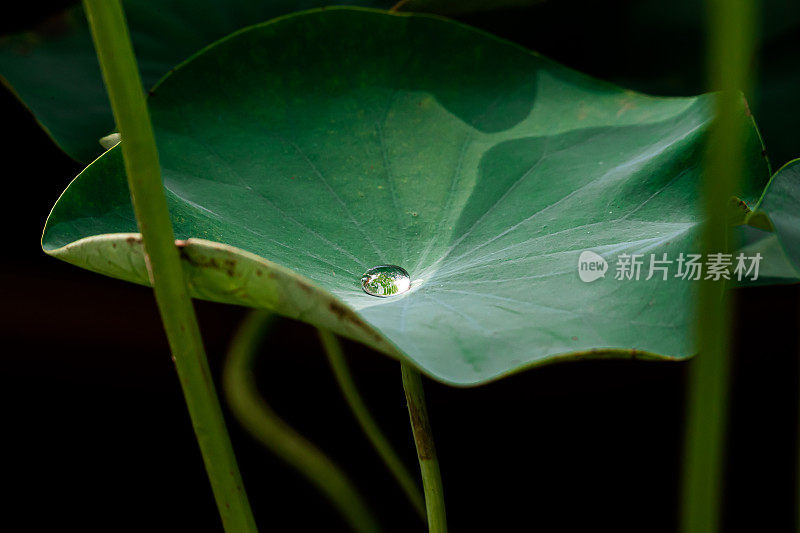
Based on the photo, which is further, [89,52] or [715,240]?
[89,52]

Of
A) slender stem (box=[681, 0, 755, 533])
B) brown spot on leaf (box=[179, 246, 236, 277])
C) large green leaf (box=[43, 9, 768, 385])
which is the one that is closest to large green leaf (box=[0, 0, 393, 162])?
large green leaf (box=[43, 9, 768, 385])

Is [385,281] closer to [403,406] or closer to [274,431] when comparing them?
[274,431]

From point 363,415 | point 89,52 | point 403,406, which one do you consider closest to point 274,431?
point 363,415

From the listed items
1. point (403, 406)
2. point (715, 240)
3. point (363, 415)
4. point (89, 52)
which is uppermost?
point (89, 52)

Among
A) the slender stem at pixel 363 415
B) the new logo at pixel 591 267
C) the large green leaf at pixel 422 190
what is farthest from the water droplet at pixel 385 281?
the slender stem at pixel 363 415

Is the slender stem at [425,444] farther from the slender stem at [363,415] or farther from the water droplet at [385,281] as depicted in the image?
the slender stem at [363,415]
